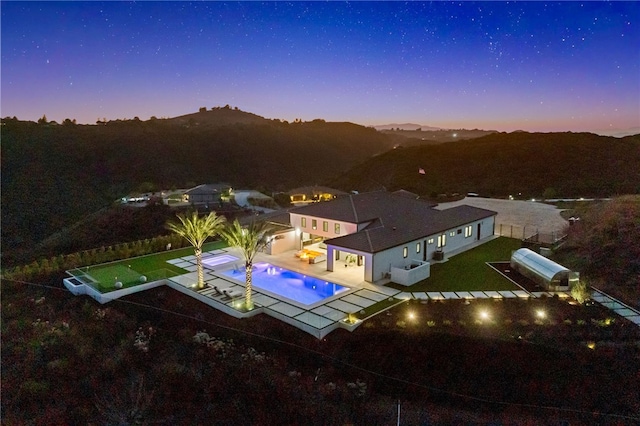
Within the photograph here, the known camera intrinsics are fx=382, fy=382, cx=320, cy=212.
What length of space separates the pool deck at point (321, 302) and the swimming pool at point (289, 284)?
1.12ft

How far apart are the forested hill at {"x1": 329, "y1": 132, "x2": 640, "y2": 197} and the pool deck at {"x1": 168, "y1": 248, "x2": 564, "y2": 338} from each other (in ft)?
105

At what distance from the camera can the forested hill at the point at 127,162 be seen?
4722cm

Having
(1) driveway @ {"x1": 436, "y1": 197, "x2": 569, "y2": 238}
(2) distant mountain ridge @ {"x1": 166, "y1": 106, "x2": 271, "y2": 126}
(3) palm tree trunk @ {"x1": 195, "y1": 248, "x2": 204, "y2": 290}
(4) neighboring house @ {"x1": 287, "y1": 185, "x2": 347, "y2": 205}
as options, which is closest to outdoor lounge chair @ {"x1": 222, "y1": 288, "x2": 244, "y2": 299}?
(3) palm tree trunk @ {"x1": 195, "y1": 248, "x2": 204, "y2": 290}

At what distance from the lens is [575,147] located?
6712 centimetres

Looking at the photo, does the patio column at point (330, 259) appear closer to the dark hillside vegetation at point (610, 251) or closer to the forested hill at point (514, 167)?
the dark hillside vegetation at point (610, 251)

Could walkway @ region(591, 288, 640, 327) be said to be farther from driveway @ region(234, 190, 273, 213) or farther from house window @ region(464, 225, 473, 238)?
driveway @ region(234, 190, 273, 213)

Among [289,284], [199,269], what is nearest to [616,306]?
[289,284]

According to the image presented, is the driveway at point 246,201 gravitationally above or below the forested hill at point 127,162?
below

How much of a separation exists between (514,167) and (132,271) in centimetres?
6363

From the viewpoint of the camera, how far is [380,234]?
63.8ft

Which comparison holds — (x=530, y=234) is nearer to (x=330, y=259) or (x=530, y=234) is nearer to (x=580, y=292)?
(x=580, y=292)

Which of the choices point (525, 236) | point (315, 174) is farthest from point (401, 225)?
point (315, 174)

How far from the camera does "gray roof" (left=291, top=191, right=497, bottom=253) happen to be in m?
18.9

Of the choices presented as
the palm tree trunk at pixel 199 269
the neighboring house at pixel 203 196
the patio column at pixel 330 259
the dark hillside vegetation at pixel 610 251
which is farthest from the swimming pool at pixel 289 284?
the neighboring house at pixel 203 196
